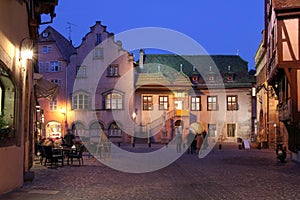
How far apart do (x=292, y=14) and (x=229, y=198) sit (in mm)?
13957

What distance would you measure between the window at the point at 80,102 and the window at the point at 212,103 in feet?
43.1

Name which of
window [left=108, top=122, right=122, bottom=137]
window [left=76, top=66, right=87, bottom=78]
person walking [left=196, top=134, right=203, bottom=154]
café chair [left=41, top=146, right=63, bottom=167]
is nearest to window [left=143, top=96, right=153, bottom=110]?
window [left=108, top=122, right=122, bottom=137]

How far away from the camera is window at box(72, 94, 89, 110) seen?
47.6 metres

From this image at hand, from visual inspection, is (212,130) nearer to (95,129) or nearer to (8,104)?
(95,129)

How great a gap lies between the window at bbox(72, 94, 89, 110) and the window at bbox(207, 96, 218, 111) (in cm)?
1314

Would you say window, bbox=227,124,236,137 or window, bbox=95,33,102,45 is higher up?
window, bbox=95,33,102,45

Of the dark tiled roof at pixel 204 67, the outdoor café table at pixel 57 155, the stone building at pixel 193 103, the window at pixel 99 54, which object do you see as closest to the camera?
the outdoor café table at pixel 57 155

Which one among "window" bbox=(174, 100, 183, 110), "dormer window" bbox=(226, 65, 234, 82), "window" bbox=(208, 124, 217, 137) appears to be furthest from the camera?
"dormer window" bbox=(226, 65, 234, 82)

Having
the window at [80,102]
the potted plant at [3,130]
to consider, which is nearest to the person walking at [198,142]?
the window at [80,102]

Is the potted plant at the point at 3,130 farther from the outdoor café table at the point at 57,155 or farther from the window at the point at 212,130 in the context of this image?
the window at the point at 212,130

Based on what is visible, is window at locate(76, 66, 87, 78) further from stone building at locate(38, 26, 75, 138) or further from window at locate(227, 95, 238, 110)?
window at locate(227, 95, 238, 110)

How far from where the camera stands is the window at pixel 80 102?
156ft

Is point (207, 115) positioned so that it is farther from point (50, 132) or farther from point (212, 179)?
point (212, 179)

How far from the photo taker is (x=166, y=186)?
38.2 ft
